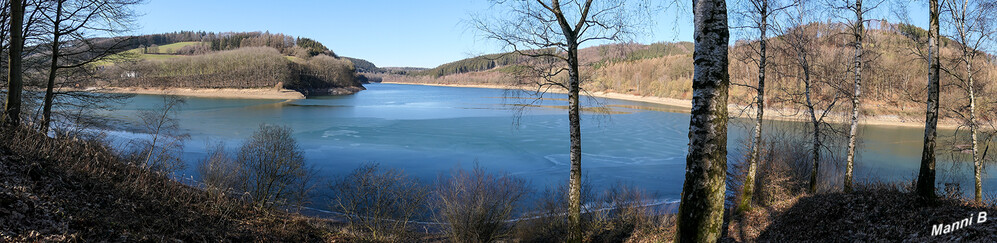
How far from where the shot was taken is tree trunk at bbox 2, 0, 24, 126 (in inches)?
389

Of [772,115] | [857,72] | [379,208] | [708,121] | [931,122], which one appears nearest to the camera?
[708,121]

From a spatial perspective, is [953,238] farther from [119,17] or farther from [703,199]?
[119,17]

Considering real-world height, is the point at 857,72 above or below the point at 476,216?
above

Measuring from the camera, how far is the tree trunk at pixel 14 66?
9.88 meters

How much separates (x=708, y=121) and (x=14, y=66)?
13618mm

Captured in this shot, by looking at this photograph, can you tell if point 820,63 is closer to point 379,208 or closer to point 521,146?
point 379,208

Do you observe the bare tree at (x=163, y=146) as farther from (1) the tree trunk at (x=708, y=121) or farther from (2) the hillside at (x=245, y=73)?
Answer: (2) the hillside at (x=245, y=73)

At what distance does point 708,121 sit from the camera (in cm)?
380

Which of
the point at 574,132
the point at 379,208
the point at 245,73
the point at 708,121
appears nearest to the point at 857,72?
the point at 574,132

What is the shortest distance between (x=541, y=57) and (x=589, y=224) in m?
5.86

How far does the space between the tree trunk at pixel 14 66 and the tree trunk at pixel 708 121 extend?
1290 centimetres

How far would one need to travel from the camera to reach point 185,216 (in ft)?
25.0

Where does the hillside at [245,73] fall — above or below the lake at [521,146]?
above

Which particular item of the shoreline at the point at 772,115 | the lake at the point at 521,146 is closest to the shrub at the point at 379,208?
the lake at the point at 521,146
